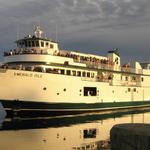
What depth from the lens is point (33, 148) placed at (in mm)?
19938

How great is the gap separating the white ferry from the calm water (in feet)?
7.12

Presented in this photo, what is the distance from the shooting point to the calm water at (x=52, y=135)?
68.4 feet

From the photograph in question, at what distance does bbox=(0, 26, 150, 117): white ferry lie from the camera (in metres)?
34.1

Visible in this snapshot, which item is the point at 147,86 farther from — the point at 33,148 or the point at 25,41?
the point at 33,148

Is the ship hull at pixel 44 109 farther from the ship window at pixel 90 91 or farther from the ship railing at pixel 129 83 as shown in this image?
the ship railing at pixel 129 83

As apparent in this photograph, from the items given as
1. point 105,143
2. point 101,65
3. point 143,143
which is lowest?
point 105,143

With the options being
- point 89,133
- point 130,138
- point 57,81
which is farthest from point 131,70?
point 130,138

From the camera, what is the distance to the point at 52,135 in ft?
82.5

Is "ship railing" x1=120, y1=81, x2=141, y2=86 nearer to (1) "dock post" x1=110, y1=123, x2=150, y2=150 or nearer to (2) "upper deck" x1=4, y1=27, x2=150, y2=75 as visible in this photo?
(2) "upper deck" x1=4, y1=27, x2=150, y2=75

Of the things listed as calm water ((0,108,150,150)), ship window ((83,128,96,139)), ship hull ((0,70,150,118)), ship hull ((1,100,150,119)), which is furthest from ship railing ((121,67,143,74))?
ship window ((83,128,96,139))

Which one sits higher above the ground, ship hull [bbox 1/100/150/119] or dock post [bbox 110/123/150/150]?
dock post [bbox 110/123/150/150]

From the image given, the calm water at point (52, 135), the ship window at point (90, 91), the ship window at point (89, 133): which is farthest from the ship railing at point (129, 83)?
the ship window at point (89, 133)

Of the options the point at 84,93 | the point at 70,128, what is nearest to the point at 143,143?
the point at 70,128

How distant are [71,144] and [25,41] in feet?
67.7
